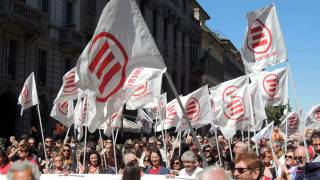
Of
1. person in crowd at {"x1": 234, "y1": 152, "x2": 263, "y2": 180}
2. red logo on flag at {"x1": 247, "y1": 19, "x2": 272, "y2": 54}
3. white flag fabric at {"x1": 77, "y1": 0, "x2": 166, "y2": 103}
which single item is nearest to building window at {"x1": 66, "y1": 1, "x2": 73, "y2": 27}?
red logo on flag at {"x1": 247, "y1": 19, "x2": 272, "y2": 54}

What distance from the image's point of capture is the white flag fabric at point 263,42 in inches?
371

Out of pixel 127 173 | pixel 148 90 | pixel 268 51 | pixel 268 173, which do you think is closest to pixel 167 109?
pixel 148 90

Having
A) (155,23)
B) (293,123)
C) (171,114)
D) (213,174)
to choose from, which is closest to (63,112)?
(171,114)

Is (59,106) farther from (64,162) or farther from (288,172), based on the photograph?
(288,172)

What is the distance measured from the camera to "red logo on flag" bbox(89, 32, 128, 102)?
6.11m

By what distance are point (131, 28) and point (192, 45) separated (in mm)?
47947

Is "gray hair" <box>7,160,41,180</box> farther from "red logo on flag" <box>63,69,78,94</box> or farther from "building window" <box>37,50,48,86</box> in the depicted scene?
"building window" <box>37,50,48,86</box>

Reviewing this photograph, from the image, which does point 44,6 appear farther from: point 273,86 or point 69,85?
point 273,86

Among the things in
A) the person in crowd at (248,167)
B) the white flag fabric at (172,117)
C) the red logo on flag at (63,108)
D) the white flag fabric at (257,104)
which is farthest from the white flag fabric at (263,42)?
the red logo on flag at (63,108)

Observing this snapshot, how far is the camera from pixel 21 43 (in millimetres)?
23500

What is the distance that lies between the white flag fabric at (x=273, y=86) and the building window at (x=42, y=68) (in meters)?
14.8

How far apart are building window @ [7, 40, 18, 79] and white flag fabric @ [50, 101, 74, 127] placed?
950 cm

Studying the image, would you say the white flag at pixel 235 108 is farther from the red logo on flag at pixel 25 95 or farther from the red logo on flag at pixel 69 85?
the red logo on flag at pixel 25 95

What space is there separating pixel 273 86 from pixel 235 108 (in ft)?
2.89
